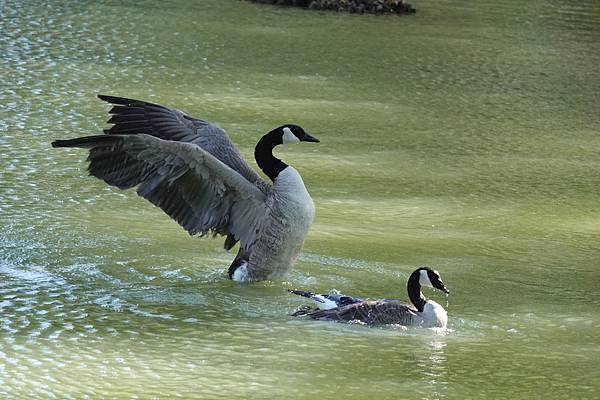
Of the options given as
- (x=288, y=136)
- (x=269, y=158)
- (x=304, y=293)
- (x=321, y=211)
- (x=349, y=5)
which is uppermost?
(x=288, y=136)

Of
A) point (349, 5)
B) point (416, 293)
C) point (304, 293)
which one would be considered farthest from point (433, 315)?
point (349, 5)

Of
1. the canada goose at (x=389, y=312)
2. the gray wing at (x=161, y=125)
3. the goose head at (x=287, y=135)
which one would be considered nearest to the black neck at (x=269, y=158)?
the goose head at (x=287, y=135)

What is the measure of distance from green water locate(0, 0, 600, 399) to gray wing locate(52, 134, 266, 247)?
0.34 meters

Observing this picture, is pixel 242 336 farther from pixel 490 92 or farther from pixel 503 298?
pixel 490 92

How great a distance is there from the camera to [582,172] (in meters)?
11.6

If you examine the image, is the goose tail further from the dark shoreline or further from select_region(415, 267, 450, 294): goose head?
the dark shoreline

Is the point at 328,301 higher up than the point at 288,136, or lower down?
lower down

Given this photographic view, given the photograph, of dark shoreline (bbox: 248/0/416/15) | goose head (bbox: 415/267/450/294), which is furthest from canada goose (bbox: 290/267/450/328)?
dark shoreline (bbox: 248/0/416/15)

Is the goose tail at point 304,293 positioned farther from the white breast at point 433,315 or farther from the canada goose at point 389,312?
the white breast at point 433,315

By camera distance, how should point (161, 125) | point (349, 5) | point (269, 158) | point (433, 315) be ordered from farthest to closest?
1. point (349, 5)
2. point (161, 125)
3. point (269, 158)
4. point (433, 315)

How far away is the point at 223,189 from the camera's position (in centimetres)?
808

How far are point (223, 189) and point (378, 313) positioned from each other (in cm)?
147

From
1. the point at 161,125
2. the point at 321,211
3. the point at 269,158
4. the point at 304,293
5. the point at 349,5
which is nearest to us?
the point at 304,293

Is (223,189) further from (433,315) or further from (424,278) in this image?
(433,315)
